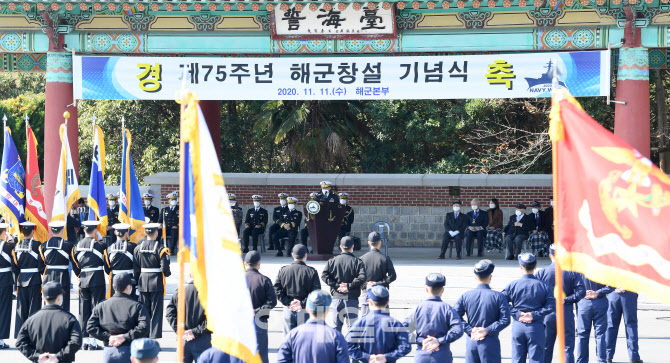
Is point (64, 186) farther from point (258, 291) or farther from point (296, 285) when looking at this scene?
point (258, 291)

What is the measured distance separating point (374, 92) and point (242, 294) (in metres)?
12.6

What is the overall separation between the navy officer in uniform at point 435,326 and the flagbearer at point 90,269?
5228 millimetres

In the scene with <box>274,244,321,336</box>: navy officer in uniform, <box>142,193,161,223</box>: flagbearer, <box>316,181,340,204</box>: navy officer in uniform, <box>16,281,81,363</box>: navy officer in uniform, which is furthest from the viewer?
→ <box>142,193,161,223</box>: flagbearer

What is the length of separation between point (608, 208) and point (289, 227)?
15.3 meters

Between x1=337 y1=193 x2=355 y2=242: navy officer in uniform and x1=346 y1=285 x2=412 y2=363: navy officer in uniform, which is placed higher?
x1=337 y1=193 x2=355 y2=242: navy officer in uniform

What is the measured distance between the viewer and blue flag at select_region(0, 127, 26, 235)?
15.3 meters

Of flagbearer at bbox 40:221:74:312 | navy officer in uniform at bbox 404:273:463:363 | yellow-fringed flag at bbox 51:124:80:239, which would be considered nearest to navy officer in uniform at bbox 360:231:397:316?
navy officer in uniform at bbox 404:273:463:363

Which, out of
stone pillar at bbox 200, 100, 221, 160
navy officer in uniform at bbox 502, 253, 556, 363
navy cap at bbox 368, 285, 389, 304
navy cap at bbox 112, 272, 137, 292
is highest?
stone pillar at bbox 200, 100, 221, 160

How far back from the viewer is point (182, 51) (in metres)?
19.7

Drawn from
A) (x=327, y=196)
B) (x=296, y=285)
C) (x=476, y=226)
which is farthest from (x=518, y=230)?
(x=296, y=285)

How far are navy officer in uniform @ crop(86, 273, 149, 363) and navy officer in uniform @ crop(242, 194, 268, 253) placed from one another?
1282 centimetres

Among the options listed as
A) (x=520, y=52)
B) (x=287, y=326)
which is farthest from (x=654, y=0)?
(x=287, y=326)

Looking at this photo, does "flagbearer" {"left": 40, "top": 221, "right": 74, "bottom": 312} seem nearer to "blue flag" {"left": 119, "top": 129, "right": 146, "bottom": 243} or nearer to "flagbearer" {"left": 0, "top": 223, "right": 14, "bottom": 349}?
"flagbearer" {"left": 0, "top": 223, "right": 14, "bottom": 349}

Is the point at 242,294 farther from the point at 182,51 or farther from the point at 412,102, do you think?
the point at 412,102
